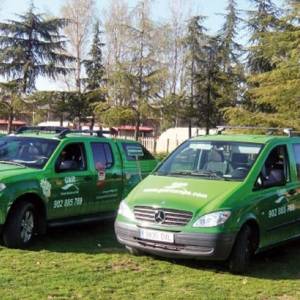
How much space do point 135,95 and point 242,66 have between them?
6265 mm

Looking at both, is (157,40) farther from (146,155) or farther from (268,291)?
(268,291)

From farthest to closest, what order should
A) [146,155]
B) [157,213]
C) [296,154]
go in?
[146,155] → [296,154] → [157,213]

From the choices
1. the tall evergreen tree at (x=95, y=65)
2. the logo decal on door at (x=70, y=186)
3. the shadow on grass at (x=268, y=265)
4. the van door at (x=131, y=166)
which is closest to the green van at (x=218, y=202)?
the shadow on grass at (x=268, y=265)

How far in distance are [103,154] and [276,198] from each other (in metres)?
3.40

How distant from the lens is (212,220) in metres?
7.00

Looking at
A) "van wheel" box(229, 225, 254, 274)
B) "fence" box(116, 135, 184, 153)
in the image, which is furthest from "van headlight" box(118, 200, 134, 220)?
"fence" box(116, 135, 184, 153)

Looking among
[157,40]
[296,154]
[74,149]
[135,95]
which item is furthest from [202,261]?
[157,40]

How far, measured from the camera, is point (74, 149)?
9.71m

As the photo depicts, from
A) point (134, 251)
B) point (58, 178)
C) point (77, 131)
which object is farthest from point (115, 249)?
point (77, 131)

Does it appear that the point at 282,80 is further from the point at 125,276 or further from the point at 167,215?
the point at 125,276

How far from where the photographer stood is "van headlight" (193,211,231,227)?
275 inches

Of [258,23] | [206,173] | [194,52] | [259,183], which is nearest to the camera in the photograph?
[259,183]

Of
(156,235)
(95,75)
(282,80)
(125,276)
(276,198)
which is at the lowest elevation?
(125,276)

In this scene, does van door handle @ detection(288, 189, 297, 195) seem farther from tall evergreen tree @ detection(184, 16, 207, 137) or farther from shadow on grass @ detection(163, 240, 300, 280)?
tall evergreen tree @ detection(184, 16, 207, 137)
